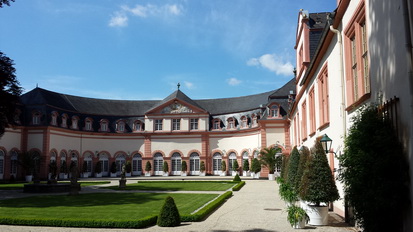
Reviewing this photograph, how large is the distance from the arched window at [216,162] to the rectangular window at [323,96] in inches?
1294

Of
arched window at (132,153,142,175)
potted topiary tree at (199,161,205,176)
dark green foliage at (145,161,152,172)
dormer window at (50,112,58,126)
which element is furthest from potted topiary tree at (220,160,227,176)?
dormer window at (50,112,58,126)

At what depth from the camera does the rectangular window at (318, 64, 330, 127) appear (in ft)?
47.4

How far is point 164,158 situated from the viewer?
49594 millimetres

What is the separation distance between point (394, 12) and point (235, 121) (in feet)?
135

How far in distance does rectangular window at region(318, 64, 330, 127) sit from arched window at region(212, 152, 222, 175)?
3288 centimetres

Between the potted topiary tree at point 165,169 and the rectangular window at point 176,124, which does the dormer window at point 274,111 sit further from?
the potted topiary tree at point 165,169

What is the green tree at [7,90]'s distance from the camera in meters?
22.3

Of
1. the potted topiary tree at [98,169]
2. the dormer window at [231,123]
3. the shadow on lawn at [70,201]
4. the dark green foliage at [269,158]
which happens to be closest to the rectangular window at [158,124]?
the potted topiary tree at [98,169]

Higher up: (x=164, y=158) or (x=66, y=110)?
(x=66, y=110)

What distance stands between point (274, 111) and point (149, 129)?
18600 mm

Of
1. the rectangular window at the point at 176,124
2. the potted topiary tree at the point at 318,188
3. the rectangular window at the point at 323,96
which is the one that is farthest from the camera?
the rectangular window at the point at 176,124

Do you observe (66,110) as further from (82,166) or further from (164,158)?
(164,158)

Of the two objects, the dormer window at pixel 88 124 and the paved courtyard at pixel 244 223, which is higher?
the dormer window at pixel 88 124

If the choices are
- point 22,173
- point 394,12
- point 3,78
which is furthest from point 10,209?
point 22,173
